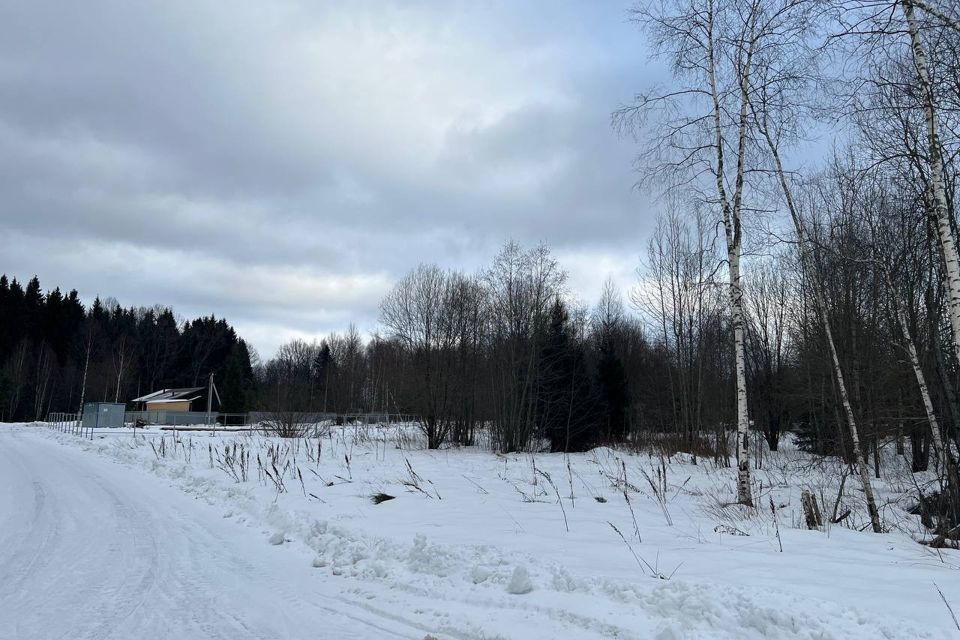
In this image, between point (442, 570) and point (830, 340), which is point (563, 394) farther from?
point (442, 570)

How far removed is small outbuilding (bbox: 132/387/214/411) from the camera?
222ft

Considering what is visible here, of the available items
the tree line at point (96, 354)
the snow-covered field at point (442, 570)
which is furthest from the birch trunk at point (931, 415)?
the tree line at point (96, 354)

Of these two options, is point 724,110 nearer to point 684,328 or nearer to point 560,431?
point 684,328

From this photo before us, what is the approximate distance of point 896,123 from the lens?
11.8 metres

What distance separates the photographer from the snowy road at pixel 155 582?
4789 millimetres

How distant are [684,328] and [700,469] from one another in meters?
11.8

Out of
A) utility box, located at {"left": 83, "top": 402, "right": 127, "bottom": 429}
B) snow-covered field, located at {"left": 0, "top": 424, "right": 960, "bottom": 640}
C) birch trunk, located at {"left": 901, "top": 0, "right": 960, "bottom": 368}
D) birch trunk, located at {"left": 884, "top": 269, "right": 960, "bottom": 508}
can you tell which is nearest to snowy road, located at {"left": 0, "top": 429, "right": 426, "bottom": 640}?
snow-covered field, located at {"left": 0, "top": 424, "right": 960, "bottom": 640}

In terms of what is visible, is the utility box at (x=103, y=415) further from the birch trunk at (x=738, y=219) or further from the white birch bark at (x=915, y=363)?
the white birch bark at (x=915, y=363)

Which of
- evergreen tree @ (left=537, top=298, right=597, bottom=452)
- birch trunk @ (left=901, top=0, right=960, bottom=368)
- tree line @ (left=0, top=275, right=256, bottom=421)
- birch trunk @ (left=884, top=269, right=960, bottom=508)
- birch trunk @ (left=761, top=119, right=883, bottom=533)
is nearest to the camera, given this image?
birch trunk @ (left=901, top=0, right=960, bottom=368)

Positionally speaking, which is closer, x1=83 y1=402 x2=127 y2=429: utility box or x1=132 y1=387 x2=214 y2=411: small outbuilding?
x1=83 y1=402 x2=127 y2=429: utility box

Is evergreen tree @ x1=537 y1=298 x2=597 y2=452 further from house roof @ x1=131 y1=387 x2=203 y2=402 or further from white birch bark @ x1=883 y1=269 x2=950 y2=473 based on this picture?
house roof @ x1=131 y1=387 x2=203 y2=402

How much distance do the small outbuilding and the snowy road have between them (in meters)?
63.8

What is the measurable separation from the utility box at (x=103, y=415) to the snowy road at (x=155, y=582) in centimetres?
3181

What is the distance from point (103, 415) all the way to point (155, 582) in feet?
130
